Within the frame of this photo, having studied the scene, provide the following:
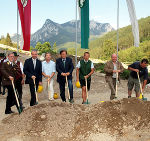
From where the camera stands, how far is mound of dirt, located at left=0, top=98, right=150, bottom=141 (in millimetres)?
5020

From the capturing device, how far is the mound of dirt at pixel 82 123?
5.02m

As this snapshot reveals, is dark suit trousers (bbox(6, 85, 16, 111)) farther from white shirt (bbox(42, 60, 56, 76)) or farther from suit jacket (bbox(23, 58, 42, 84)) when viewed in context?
white shirt (bbox(42, 60, 56, 76))

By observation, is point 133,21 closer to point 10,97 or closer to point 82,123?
point 82,123

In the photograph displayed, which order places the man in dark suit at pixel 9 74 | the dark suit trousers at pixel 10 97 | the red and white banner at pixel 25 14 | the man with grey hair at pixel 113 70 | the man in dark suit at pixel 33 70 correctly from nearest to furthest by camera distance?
the man in dark suit at pixel 9 74
the dark suit trousers at pixel 10 97
the man in dark suit at pixel 33 70
the man with grey hair at pixel 113 70
the red and white banner at pixel 25 14

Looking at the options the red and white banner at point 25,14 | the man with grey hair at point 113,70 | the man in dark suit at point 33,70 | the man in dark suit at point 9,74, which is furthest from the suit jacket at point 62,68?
the red and white banner at point 25,14

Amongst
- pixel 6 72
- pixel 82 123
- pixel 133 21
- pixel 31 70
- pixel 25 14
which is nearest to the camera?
pixel 82 123

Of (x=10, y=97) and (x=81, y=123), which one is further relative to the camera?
(x=10, y=97)

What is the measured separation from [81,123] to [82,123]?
0.03m

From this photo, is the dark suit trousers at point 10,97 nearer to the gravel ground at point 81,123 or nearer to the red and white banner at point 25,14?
the gravel ground at point 81,123

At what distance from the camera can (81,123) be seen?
547cm

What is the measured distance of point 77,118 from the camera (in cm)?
573

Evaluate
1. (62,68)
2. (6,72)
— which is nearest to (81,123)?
(62,68)

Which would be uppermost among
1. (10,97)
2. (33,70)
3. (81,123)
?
(33,70)

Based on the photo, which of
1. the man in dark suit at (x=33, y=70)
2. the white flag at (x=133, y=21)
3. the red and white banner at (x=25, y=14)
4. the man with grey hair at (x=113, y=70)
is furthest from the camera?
the white flag at (x=133, y=21)
